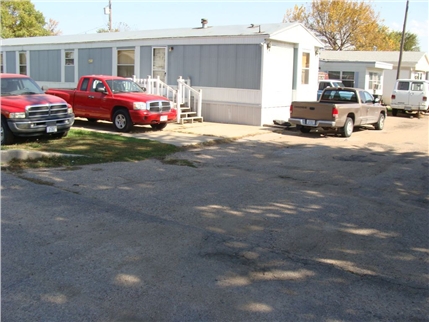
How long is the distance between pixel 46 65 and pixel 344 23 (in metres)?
35.3

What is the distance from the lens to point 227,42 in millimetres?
18188

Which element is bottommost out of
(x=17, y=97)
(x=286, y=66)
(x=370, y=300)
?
(x=370, y=300)

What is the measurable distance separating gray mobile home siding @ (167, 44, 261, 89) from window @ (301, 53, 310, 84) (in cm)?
358

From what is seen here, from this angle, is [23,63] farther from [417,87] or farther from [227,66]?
[417,87]

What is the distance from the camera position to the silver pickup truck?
15.0 meters

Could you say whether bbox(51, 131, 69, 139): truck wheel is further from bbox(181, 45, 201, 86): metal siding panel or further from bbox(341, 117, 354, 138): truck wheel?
bbox(341, 117, 354, 138): truck wheel

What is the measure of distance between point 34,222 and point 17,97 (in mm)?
6701

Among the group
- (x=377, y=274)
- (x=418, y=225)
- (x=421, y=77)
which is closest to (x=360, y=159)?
(x=418, y=225)

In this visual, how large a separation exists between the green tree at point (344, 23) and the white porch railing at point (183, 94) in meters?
35.2

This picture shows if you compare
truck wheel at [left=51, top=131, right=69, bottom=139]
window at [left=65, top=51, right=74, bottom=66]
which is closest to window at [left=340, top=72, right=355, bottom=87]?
window at [left=65, top=51, right=74, bottom=66]

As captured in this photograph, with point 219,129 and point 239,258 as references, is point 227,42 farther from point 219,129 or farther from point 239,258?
point 239,258

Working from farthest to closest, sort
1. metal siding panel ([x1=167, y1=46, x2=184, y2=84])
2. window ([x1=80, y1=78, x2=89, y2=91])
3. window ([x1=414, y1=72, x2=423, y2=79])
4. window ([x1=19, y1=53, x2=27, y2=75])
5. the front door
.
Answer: window ([x1=414, y1=72, x2=423, y2=79]) → window ([x1=19, y1=53, x2=27, y2=75]) → the front door → metal siding panel ([x1=167, y1=46, x2=184, y2=84]) → window ([x1=80, y1=78, x2=89, y2=91])

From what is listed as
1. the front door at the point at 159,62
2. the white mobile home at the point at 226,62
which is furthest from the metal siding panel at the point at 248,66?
the front door at the point at 159,62

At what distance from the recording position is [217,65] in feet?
61.1
